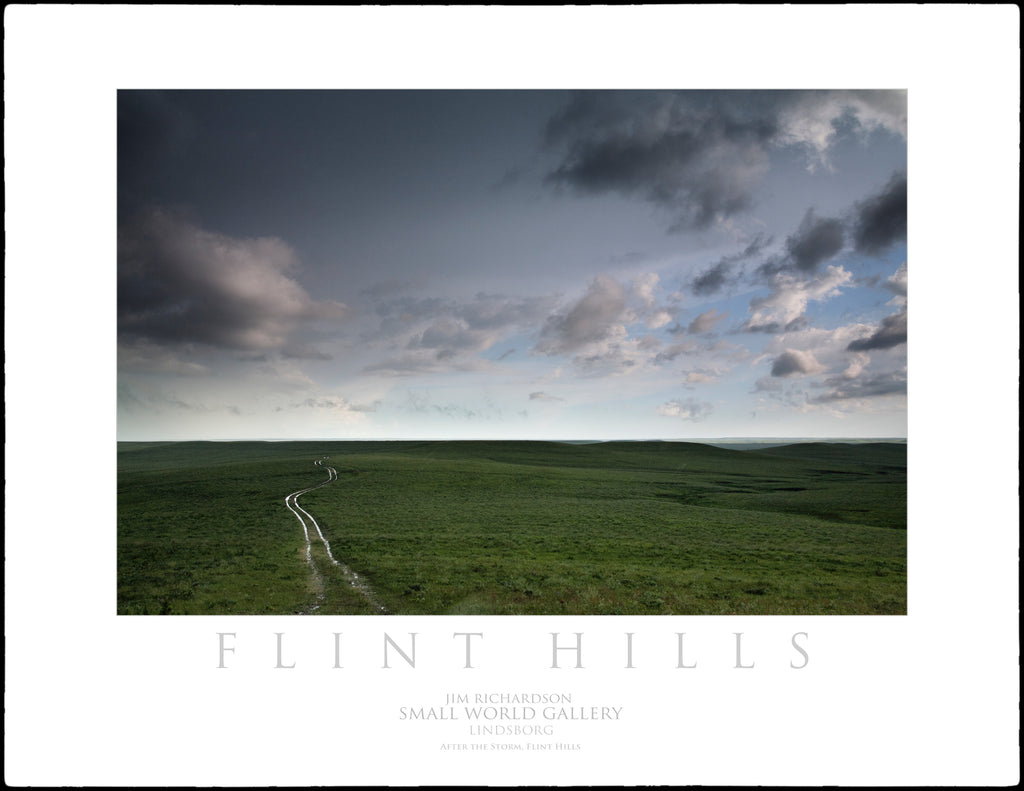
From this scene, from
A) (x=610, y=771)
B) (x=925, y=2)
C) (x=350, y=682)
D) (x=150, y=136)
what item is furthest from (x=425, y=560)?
(x=925, y=2)

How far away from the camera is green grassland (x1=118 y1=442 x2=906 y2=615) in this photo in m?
6.84

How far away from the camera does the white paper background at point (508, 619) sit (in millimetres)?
5109

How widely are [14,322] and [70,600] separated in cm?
387

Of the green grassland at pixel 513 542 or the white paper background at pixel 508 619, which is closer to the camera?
the white paper background at pixel 508 619

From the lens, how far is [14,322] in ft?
18.6

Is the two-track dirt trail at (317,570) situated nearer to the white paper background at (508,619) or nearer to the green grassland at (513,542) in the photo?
the green grassland at (513,542)

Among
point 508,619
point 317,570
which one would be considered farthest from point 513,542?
point 508,619

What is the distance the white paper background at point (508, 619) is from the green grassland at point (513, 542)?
94 cm

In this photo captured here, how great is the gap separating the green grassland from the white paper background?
0.94 metres

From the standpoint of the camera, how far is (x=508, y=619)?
5680 mm

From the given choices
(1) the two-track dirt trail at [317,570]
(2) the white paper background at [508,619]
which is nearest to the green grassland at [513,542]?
(1) the two-track dirt trail at [317,570]

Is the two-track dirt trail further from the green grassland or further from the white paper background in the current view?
the white paper background

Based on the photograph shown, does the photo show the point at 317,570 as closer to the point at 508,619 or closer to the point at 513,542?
the point at 508,619

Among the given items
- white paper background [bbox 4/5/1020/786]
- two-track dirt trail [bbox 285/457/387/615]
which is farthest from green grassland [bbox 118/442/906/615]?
white paper background [bbox 4/5/1020/786]
